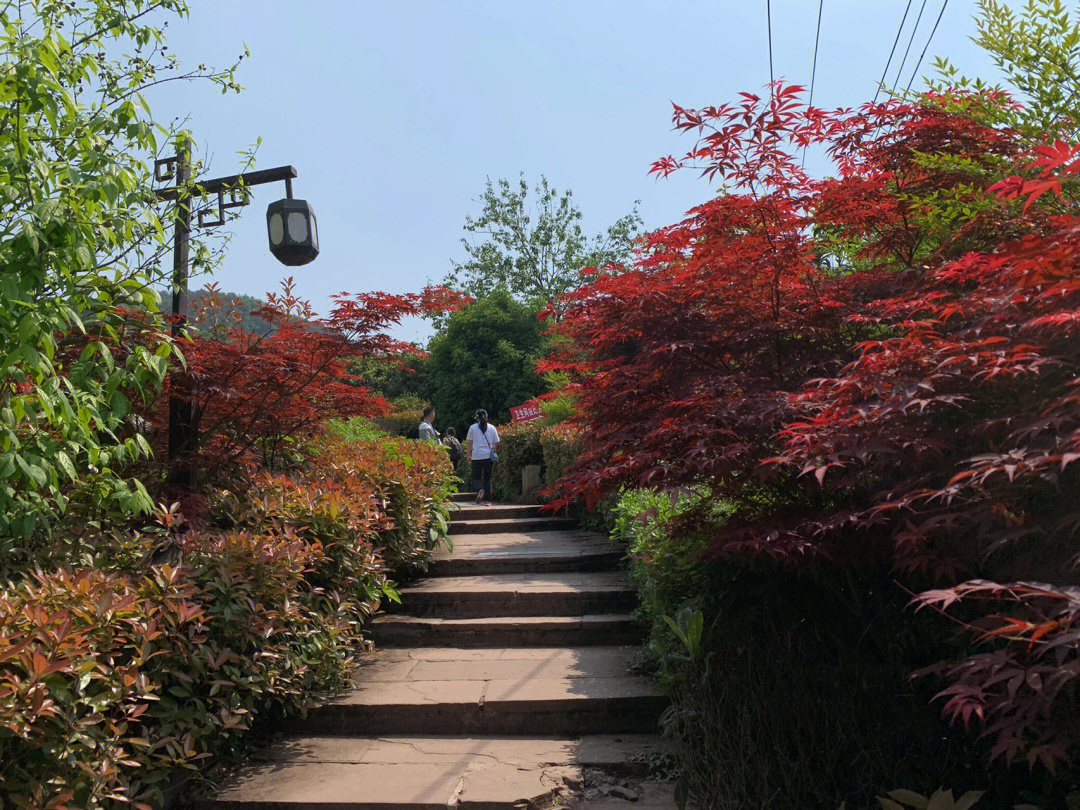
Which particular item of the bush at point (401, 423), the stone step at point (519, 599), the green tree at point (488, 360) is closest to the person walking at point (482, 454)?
the stone step at point (519, 599)

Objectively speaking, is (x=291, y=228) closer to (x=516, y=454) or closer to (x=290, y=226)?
(x=290, y=226)

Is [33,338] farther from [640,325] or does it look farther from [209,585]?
[640,325]

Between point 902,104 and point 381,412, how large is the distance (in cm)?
463

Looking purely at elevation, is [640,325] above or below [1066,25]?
below

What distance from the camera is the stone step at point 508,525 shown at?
31.8 feet

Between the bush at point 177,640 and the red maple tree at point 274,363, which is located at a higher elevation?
the red maple tree at point 274,363

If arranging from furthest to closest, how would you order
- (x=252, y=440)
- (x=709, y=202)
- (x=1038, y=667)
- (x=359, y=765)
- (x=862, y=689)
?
(x=252, y=440) < (x=359, y=765) < (x=709, y=202) < (x=862, y=689) < (x=1038, y=667)

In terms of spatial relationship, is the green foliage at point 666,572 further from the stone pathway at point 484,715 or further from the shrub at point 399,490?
the shrub at point 399,490

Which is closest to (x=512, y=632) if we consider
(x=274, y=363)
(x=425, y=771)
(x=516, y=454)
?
(x=425, y=771)

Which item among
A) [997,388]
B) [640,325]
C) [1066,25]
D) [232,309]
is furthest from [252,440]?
[1066,25]

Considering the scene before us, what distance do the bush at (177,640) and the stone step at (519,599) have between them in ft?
1.83

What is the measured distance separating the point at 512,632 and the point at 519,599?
44 centimetres

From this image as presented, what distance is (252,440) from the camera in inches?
238

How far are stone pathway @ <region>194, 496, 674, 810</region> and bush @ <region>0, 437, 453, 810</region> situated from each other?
305mm
